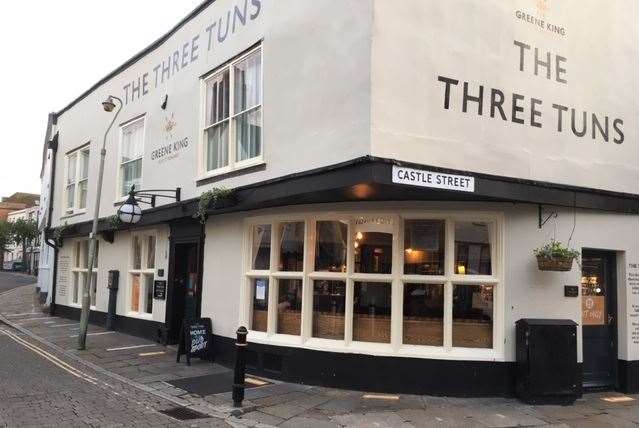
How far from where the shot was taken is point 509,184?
7.83 m

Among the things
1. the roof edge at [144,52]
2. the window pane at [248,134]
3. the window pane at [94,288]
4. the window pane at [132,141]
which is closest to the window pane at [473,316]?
the window pane at [248,134]

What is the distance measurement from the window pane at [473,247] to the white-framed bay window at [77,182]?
12.6 metres

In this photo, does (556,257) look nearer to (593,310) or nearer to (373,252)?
(593,310)

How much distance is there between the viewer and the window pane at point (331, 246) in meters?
8.70

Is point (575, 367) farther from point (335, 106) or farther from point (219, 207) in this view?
point (219, 207)

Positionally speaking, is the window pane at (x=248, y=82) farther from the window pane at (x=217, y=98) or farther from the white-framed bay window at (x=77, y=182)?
the white-framed bay window at (x=77, y=182)

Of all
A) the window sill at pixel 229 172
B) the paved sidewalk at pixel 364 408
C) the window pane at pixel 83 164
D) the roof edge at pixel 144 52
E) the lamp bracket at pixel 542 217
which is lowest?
the paved sidewalk at pixel 364 408

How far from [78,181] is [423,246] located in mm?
13098

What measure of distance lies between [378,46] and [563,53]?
3469 mm

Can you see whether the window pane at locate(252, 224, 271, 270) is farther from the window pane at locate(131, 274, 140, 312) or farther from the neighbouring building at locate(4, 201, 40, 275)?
the neighbouring building at locate(4, 201, 40, 275)

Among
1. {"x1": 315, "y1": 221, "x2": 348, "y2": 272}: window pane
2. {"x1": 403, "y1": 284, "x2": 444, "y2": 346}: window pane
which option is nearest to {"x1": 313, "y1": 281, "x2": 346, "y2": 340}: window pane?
{"x1": 315, "y1": 221, "x2": 348, "y2": 272}: window pane

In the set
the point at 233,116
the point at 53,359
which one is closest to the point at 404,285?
the point at 233,116

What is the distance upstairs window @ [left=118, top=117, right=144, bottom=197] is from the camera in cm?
1391

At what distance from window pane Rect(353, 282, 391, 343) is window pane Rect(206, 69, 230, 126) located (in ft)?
14.5
